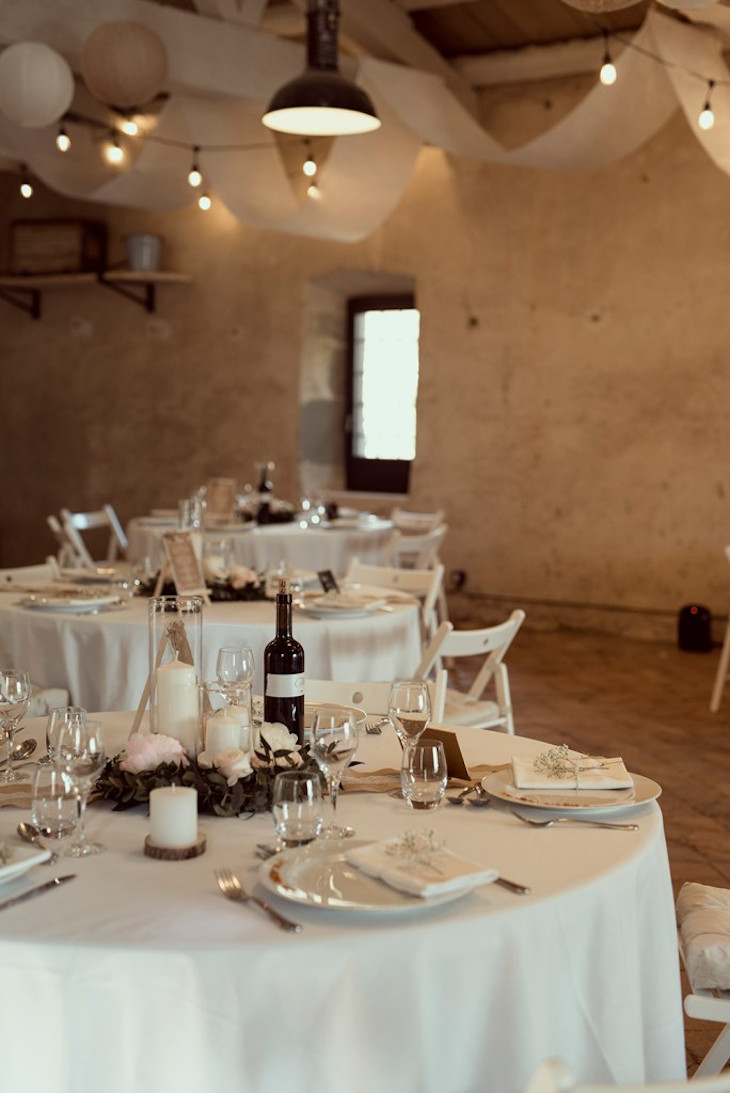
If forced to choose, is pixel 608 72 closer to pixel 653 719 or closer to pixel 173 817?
pixel 653 719

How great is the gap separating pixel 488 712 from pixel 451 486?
554cm

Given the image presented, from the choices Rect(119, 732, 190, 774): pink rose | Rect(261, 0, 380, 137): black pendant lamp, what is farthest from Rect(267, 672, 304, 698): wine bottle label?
Rect(261, 0, 380, 137): black pendant lamp

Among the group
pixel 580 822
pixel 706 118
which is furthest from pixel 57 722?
pixel 706 118

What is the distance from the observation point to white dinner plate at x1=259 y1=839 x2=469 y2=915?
1661 mm

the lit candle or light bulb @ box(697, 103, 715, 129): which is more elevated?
light bulb @ box(697, 103, 715, 129)

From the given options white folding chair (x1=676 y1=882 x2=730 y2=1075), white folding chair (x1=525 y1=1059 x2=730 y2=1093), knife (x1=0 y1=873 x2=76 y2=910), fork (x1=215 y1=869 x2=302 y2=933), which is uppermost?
white folding chair (x1=525 y1=1059 x2=730 y2=1093)

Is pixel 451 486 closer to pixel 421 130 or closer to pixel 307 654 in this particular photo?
pixel 421 130

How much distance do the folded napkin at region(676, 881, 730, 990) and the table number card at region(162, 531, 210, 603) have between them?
2.31 m

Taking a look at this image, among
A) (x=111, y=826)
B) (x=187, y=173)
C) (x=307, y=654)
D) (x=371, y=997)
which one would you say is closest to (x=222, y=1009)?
(x=371, y=997)

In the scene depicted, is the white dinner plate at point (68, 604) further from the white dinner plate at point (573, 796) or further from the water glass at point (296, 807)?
the water glass at point (296, 807)

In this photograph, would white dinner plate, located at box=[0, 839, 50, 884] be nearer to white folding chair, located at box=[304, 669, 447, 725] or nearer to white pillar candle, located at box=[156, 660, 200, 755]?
white pillar candle, located at box=[156, 660, 200, 755]

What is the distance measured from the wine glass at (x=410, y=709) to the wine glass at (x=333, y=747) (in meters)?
0.29

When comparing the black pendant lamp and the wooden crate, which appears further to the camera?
the wooden crate

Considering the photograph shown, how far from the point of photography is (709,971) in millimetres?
2166
